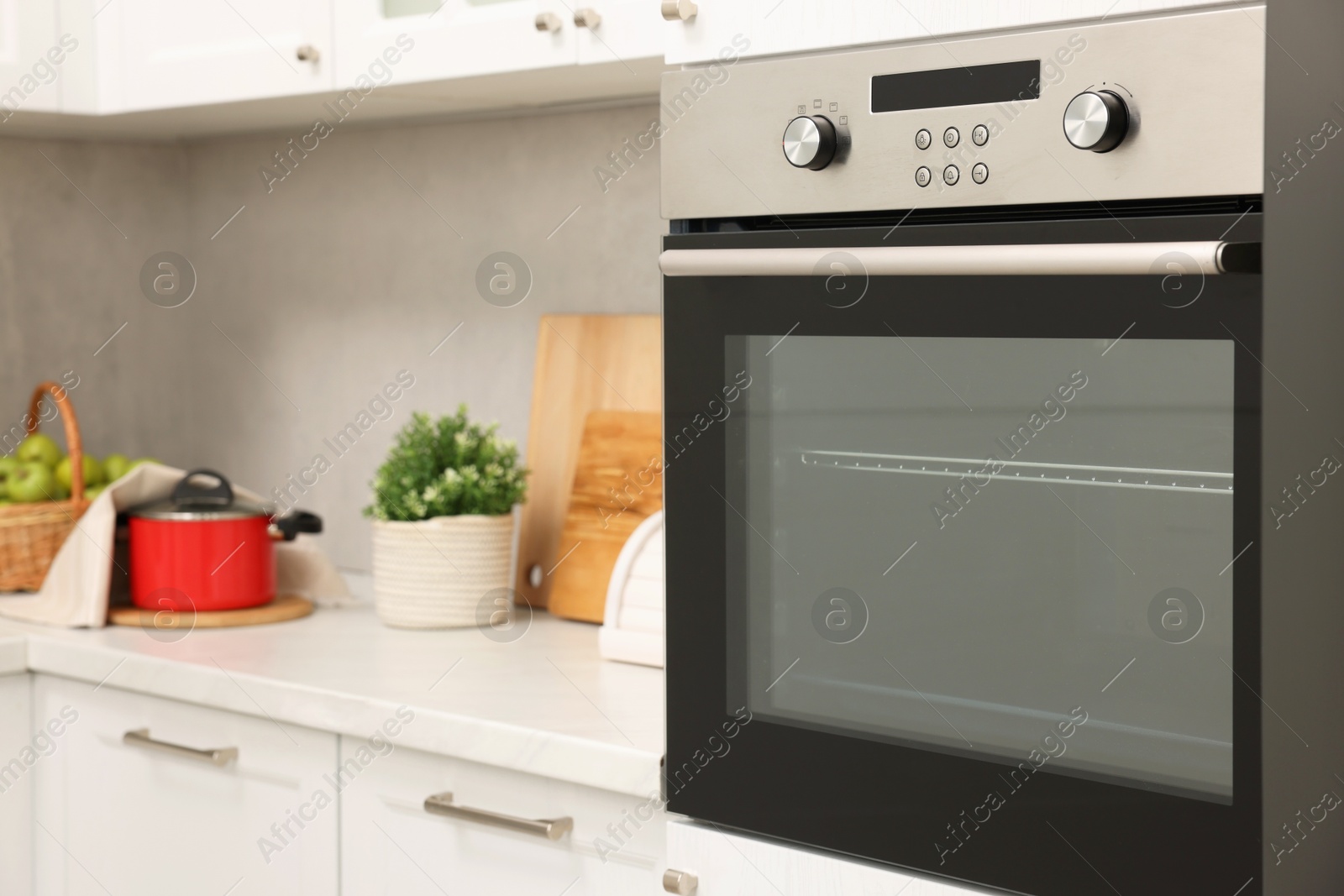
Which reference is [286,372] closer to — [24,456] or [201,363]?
[201,363]

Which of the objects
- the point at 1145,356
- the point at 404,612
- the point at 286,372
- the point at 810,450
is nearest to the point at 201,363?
the point at 286,372

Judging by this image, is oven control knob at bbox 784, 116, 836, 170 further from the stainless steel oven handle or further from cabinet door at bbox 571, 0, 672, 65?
cabinet door at bbox 571, 0, 672, 65

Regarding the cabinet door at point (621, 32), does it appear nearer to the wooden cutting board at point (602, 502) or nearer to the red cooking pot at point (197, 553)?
the wooden cutting board at point (602, 502)

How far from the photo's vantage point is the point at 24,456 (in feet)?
6.56

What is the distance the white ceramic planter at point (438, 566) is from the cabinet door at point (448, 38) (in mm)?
555

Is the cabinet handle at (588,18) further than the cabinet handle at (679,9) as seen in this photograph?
Yes

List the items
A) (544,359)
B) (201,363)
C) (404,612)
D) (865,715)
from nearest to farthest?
(865,715)
(404,612)
(544,359)
(201,363)

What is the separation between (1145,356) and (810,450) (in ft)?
0.85

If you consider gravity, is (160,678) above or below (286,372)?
below

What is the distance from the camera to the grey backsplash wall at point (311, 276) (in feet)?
6.31

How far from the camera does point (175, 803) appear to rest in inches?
62.7

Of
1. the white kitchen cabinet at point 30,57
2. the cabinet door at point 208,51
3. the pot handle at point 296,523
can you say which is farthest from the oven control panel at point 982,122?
the white kitchen cabinet at point 30,57

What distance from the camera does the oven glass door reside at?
34.5 inches

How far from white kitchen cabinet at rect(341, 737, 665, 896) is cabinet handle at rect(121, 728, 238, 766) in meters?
0.18
